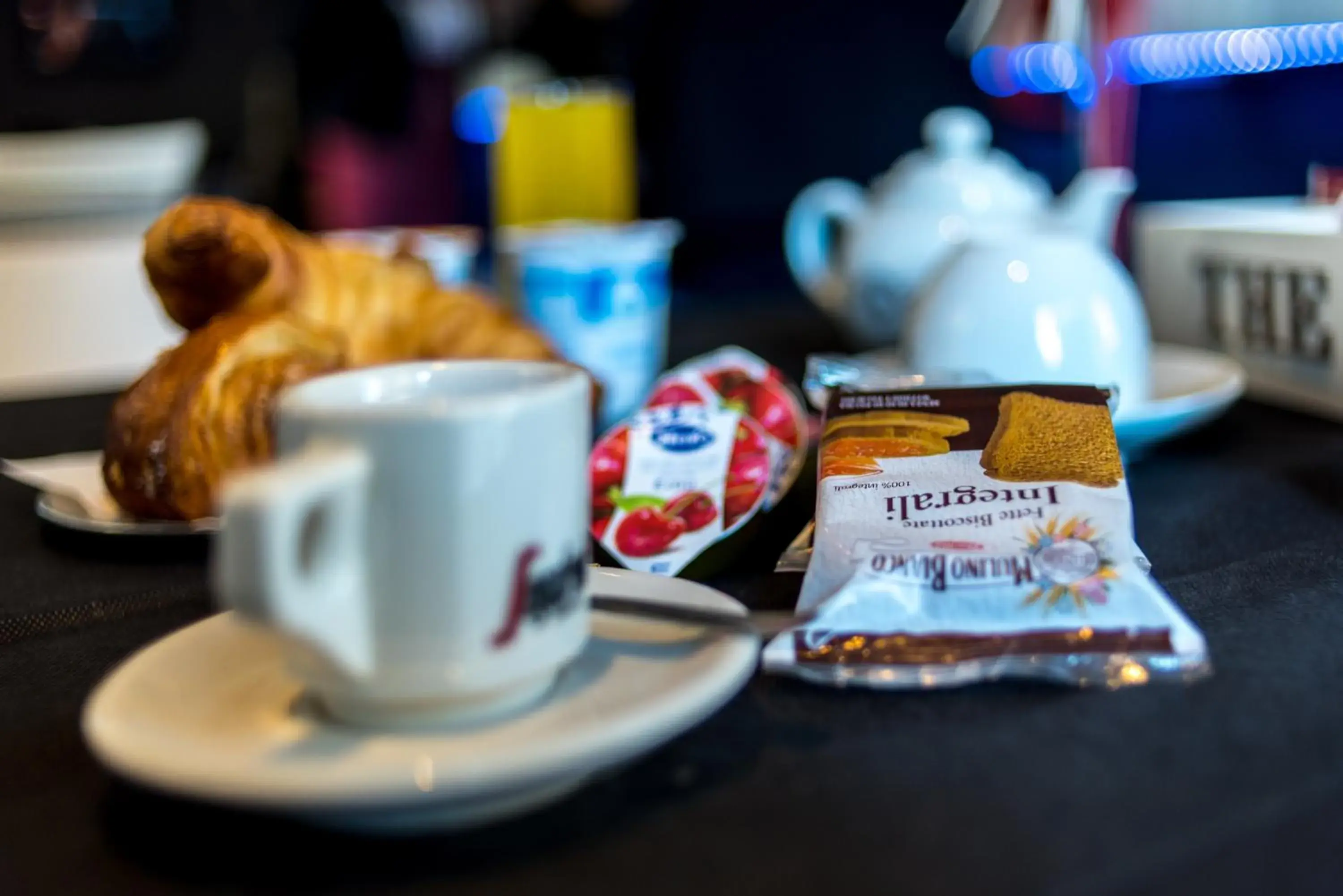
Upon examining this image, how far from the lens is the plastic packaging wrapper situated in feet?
1.74

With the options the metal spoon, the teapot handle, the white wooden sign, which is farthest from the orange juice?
the metal spoon

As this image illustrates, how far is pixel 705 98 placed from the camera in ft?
8.71

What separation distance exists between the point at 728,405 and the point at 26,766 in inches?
15.2

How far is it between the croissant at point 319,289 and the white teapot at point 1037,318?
0.29 meters

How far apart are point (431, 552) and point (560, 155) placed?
1309mm

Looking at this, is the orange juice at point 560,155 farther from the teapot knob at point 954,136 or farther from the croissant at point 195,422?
the croissant at point 195,422

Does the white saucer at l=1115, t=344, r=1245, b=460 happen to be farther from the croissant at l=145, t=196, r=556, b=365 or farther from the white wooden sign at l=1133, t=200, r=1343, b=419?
the croissant at l=145, t=196, r=556, b=365

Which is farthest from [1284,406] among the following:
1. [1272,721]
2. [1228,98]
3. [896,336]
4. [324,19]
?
[324,19]

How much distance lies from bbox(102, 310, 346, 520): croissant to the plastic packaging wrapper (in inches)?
7.5

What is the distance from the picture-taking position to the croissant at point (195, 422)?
0.62 m

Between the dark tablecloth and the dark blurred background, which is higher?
the dark blurred background

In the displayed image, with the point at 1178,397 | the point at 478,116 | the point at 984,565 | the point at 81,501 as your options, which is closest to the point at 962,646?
the point at 984,565

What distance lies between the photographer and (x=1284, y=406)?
2.68 ft

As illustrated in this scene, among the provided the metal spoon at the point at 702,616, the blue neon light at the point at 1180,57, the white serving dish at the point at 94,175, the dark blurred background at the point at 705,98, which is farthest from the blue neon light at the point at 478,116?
the metal spoon at the point at 702,616
